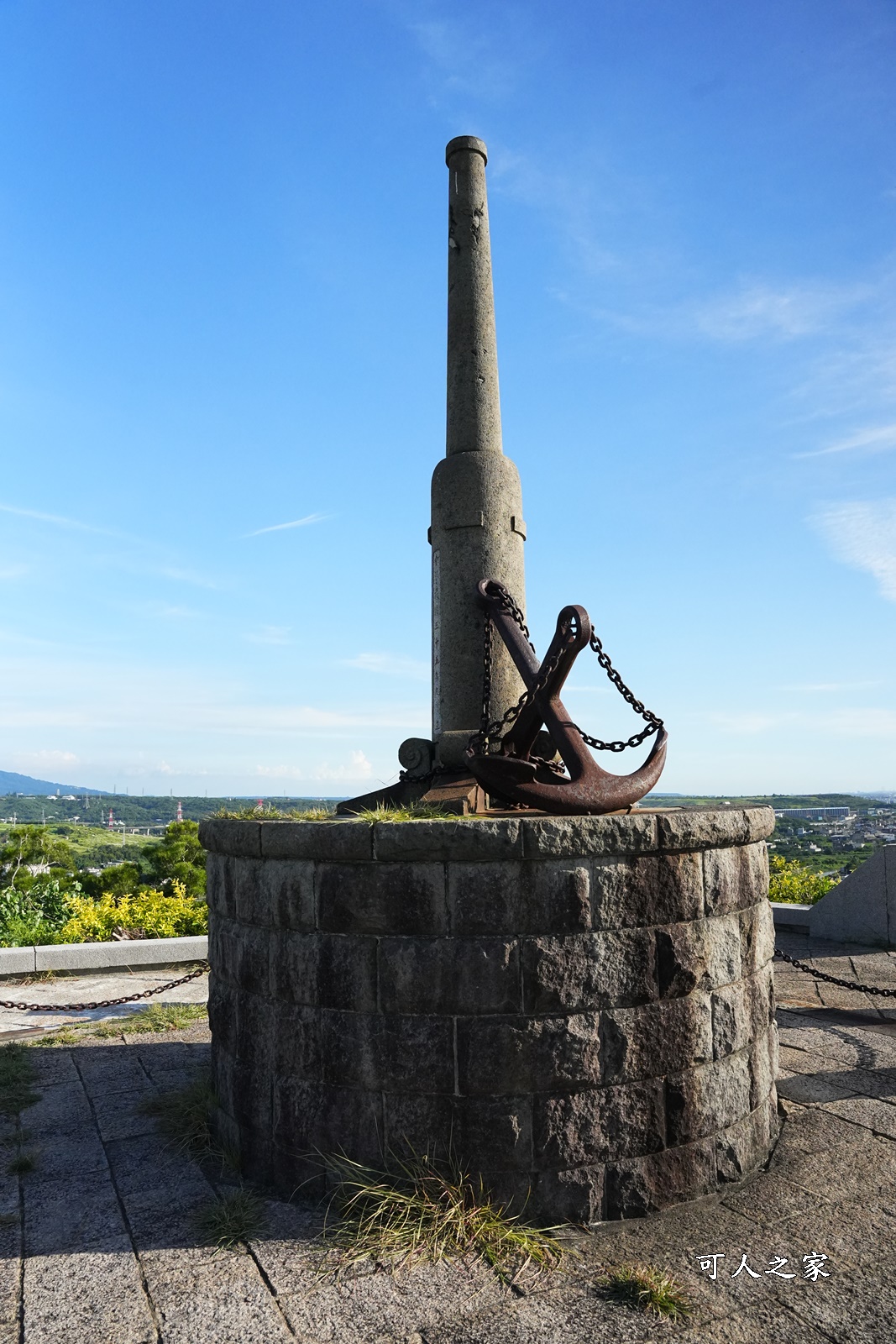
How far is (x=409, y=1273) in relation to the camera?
9.60ft

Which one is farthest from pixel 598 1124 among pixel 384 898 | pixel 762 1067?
pixel 384 898

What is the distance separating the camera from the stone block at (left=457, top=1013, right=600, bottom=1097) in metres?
3.23

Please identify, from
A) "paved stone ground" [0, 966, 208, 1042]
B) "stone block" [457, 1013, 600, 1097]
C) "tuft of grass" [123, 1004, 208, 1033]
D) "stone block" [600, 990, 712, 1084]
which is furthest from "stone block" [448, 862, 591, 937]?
"paved stone ground" [0, 966, 208, 1042]

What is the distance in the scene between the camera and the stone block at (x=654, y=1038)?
10.9 feet

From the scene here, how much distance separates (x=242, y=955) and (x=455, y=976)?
108cm

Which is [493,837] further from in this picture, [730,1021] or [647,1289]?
[647,1289]

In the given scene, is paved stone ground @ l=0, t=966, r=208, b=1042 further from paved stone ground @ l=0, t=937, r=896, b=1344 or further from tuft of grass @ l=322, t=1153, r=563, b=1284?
tuft of grass @ l=322, t=1153, r=563, b=1284

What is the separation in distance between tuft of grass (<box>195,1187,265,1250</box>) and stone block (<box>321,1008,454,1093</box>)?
0.53 meters

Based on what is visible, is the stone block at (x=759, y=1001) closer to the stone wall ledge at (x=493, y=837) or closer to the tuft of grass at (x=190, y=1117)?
the stone wall ledge at (x=493, y=837)

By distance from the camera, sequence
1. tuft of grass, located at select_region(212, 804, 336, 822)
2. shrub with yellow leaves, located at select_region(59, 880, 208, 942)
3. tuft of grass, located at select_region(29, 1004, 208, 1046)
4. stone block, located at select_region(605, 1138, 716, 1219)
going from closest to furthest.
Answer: stone block, located at select_region(605, 1138, 716, 1219) < tuft of grass, located at select_region(212, 804, 336, 822) < tuft of grass, located at select_region(29, 1004, 208, 1046) < shrub with yellow leaves, located at select_region(59, 880, 208, 942)

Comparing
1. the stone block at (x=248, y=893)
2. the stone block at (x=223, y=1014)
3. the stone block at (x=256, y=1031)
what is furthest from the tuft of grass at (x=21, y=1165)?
the stone block at (x=248, y=893)

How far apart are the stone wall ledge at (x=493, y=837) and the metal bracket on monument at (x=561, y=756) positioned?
209 mm

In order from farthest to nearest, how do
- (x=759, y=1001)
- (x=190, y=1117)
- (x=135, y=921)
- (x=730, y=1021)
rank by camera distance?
(x=135, y=921) → (x=190, y=1117) → (x=759, y=1001) → (x=730, y=1021)

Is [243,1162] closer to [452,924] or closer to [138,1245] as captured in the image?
[138,1245]
